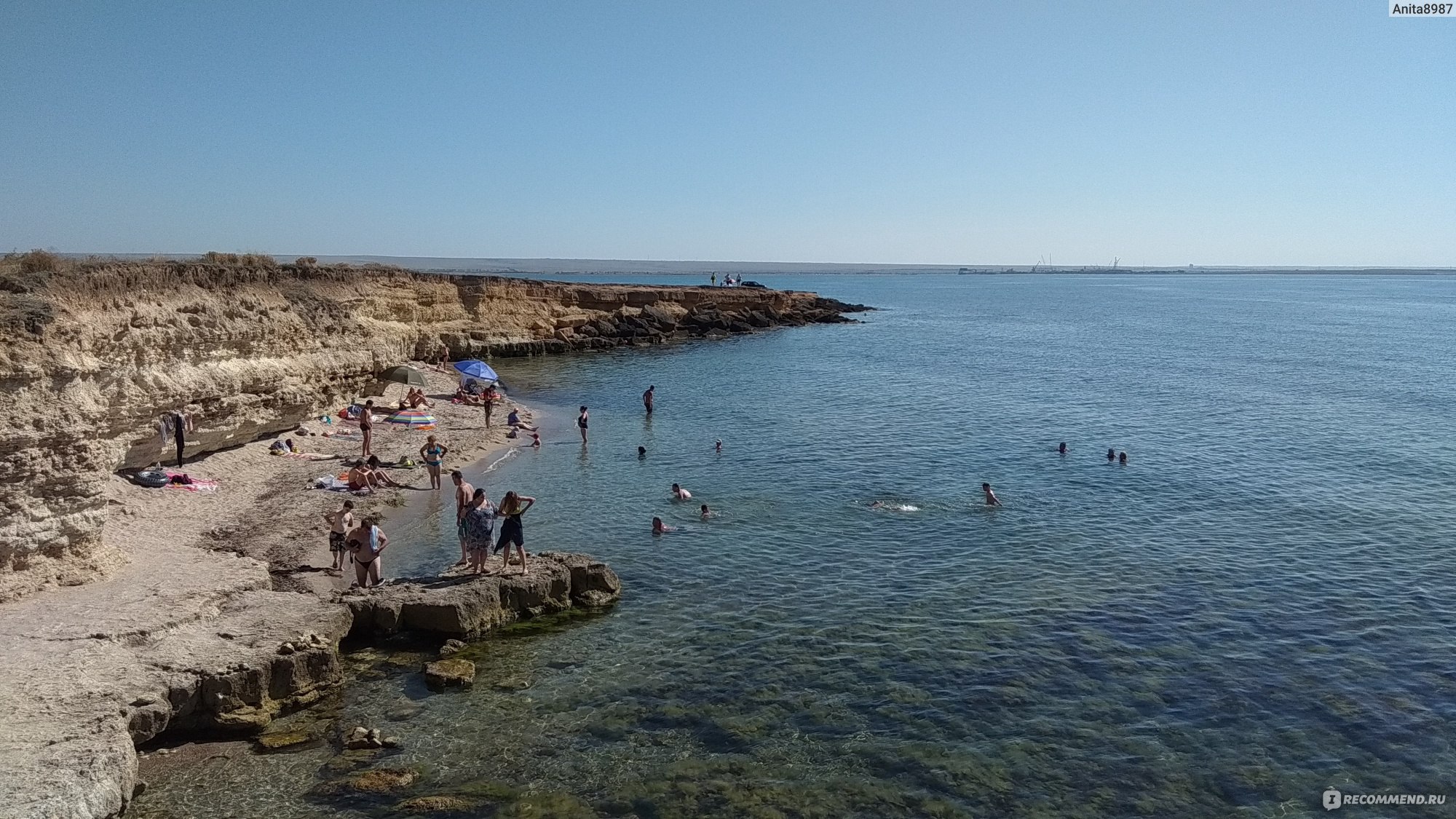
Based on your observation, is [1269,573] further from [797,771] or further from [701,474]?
[701,474]

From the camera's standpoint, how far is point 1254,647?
13414mm

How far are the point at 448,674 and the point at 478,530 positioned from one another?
9.96 ft

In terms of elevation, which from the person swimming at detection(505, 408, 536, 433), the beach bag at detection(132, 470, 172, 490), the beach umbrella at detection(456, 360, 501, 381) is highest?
the beach umbrella at detection(456, 360, 501, 381)

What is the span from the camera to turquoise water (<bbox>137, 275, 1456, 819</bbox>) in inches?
391

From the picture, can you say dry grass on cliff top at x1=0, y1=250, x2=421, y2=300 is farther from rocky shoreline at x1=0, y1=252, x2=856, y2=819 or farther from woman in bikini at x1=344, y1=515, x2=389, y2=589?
woman in bikini at x1=344, y1=515, x2=389, y2=589

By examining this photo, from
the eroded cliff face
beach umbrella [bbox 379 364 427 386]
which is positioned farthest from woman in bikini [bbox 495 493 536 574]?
beach umbrella [bbox 379 364 427 386]

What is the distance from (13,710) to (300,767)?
280 cm

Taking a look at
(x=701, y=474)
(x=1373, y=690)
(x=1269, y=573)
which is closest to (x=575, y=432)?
(x=701, y=474)

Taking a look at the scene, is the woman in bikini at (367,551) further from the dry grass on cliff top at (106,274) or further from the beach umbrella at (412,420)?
the beach umbrella at (412,420)

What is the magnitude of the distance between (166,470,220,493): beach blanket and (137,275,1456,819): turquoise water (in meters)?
4.17

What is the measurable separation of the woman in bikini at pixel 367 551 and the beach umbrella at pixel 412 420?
15.3 metres

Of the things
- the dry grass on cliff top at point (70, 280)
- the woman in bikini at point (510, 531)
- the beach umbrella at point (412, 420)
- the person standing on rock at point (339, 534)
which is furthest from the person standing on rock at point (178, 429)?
the beach umbrella at point (412, 420)

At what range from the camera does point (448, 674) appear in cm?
1181

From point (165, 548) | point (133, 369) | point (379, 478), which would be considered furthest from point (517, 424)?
point (165, 548)
